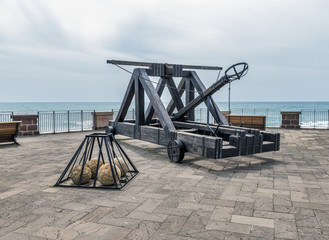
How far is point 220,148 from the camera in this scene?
223 inches

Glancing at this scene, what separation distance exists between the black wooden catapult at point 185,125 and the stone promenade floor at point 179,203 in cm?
42

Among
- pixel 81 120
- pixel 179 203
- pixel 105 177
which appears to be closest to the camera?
pixel 179 203

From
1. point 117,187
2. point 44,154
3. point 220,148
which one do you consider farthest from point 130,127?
point 117,187

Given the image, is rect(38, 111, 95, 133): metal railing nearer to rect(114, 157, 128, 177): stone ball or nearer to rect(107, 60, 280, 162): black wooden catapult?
rect(107, 60, 280, 162): black wooden catapult

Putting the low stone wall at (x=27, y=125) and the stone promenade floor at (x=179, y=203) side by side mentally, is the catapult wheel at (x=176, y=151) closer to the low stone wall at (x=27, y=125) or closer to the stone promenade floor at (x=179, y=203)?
the stone promenade floor at (x=179, y=203)

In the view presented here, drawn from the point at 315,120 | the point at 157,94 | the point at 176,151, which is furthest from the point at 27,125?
the point at 315,120

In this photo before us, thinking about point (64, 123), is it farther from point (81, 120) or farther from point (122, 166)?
point (122, 166)

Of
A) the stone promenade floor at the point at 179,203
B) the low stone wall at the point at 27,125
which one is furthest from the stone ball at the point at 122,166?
the low stone wall at the point at 27,125

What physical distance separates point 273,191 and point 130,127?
526 cm

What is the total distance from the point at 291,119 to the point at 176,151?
1011 centimetres

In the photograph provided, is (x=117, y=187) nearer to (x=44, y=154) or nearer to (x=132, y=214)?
(x=132, y=214)

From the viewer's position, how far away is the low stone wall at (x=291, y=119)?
14337 millimetres

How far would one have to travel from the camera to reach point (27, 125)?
12.1 m

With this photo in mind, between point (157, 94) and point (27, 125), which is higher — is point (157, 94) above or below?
above
